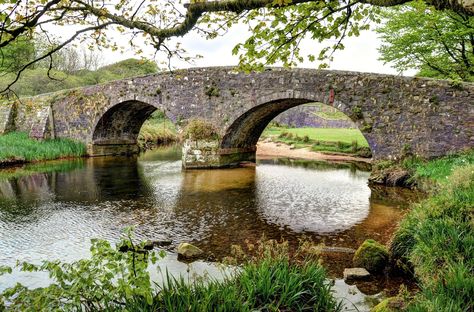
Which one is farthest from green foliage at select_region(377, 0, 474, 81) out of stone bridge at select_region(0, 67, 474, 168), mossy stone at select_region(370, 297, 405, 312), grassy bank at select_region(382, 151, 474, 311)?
mossy stone at select_region(370, 297, 405, 312)

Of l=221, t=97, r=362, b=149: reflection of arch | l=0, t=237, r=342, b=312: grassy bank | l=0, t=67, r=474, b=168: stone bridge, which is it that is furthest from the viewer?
l=221, t=97, r=362, b=149: reflection of arch

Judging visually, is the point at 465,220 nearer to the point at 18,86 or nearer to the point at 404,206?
the point at 404,206

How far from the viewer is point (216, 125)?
57.5 ft

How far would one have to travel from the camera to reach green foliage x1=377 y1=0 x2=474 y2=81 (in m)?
15.1

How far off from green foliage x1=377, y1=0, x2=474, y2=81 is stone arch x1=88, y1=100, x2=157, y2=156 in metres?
13.2

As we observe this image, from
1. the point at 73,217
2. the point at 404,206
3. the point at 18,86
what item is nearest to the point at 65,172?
the point at 73,217

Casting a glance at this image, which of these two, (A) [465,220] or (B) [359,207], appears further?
(B) [359,207]

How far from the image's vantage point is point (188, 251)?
6.46m

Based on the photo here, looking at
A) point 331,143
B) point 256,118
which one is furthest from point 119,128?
point 331,143

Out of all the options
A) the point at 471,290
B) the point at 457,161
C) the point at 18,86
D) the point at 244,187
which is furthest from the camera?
the point at 18,86

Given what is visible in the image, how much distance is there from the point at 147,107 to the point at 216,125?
270 inches

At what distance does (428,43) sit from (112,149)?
18555 mm

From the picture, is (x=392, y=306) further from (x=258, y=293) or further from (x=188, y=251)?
(x=188, y=251)

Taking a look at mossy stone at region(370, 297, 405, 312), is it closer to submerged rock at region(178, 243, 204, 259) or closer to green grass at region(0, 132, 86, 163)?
submerged rock at region(178, 243, 204, 259)
